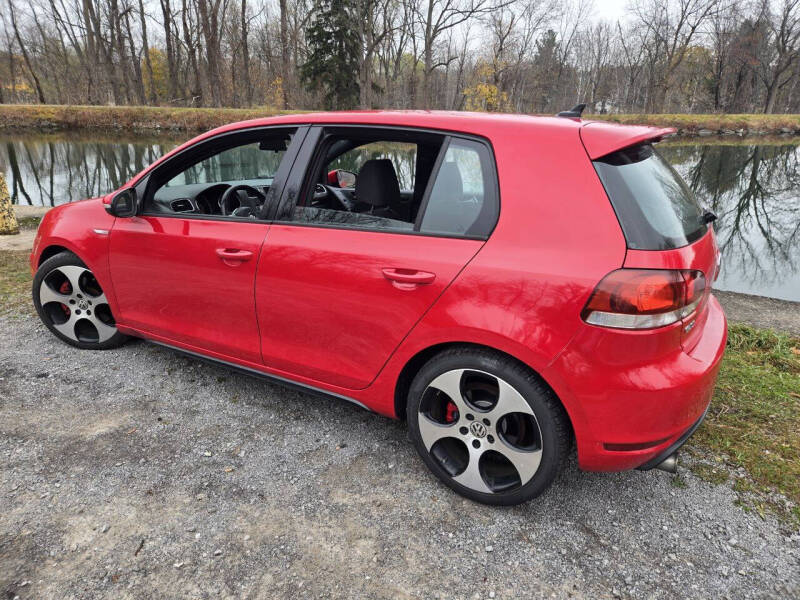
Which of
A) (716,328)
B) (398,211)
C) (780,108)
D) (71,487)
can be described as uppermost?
(780,108)

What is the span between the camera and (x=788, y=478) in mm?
2451

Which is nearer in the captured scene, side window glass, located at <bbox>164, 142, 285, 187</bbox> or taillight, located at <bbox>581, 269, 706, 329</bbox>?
taillight, located at <bbox>581, 269, 706, 329</bbox>

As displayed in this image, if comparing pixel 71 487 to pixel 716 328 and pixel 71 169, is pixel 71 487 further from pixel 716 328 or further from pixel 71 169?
pixel 71 169

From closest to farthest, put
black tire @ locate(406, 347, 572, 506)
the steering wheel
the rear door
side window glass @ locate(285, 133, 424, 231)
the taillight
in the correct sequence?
the taillight < black tire @ locate(406, 347, 572, 506) < the rear door < side window glass @ locate(285, 133, 424, 231) < the steering wheel

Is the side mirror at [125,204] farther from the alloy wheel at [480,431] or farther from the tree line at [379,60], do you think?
the tree line at [379,60]

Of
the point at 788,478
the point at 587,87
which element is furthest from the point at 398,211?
the point at 587,87

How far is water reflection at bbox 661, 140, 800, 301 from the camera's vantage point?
26.0ft

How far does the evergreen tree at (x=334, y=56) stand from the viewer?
3631 cm

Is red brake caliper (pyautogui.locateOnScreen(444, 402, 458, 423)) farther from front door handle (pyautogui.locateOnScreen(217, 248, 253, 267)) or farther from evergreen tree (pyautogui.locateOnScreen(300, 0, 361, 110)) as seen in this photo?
evergreen tree (pyautogui.locateOnScreen(300, 0, 361, 110))

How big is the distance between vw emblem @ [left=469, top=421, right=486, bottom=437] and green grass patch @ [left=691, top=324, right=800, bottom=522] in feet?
4.01

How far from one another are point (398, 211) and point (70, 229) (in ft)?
7.84

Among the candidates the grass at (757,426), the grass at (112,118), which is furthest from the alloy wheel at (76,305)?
the grass at (112,118)

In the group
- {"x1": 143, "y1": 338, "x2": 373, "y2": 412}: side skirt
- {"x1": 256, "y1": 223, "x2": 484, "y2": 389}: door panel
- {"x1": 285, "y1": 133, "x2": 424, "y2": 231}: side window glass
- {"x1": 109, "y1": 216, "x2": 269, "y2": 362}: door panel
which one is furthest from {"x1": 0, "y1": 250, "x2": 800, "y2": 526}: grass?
{"x1": 109, "y1": 216, "x2": 269, "y2": 362}: door panel

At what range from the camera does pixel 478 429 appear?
7.24ft
